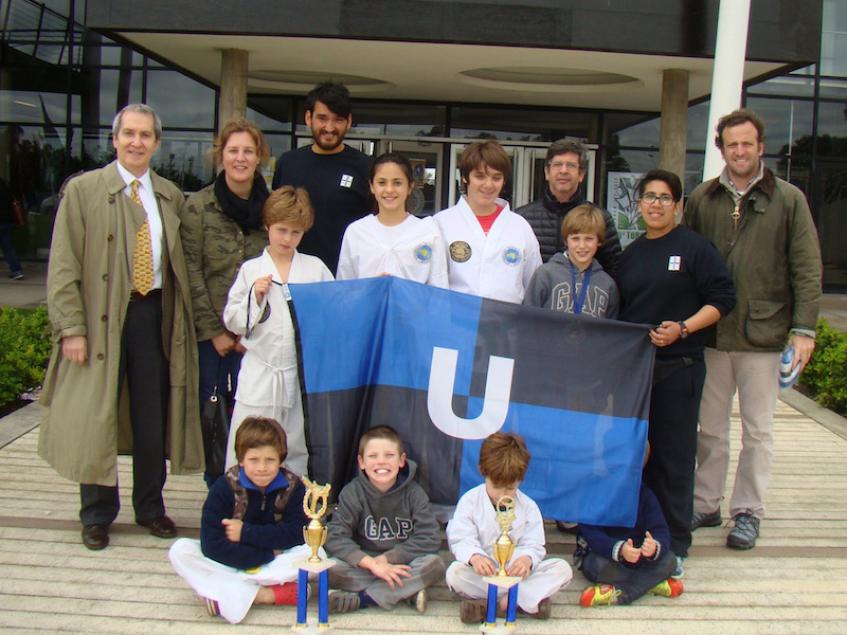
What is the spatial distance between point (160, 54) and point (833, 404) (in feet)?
30.6

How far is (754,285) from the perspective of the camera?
464 centimetres

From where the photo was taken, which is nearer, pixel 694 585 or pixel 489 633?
pixel 489 633

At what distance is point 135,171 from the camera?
4.47 metres

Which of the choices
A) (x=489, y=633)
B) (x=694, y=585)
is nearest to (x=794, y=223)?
(x=694, y=585)

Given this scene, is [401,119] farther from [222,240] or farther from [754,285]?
[754,285]

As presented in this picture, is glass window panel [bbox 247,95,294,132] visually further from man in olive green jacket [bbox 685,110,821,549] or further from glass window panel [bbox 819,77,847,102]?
man in olive green jacket [bbox 685,110,821,549]

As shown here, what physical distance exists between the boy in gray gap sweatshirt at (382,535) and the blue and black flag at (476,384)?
223 mm

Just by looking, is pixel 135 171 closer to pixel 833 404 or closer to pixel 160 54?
pixel 833 404

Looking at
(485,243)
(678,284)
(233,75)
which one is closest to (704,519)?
(678,284)

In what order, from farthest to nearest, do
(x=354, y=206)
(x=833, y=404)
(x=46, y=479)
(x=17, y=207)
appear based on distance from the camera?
(x=17, y=207), (x=833, y=404), (x=46, y=479), (x=354, y=206)

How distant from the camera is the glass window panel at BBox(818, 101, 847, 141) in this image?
694 inches

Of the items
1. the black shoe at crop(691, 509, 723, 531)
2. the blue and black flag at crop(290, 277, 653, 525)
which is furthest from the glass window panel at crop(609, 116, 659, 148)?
the blue and black flag at crop(290, 277, 653, 525)

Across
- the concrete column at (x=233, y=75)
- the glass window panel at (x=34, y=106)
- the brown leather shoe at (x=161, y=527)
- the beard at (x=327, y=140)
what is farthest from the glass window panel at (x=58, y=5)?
the brown leather shoe at (x=161, y=527)

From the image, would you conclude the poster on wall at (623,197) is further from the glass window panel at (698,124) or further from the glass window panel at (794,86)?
the glass window panel at (794,86)
